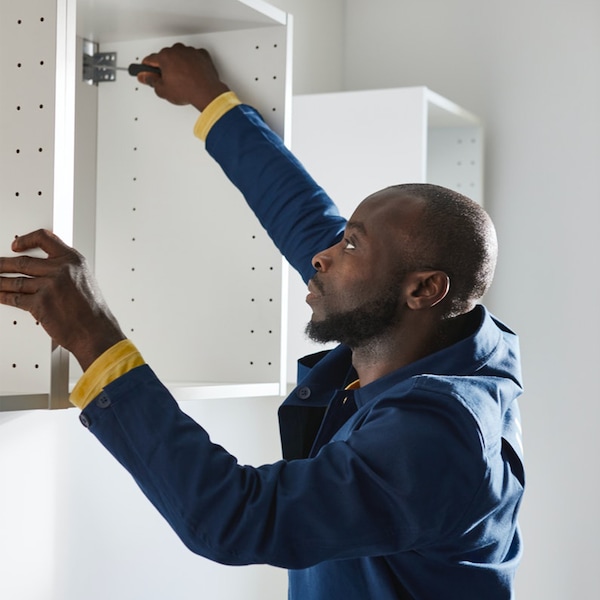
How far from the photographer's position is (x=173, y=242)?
1507mm

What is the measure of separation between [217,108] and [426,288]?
1.42ft

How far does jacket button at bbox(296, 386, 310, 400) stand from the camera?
131 cm

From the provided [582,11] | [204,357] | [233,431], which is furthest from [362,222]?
[582,11]

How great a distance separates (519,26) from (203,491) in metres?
1.82

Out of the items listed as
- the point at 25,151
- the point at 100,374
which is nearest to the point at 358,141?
the point at 25,151

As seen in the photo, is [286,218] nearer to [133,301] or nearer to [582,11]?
[133,301]

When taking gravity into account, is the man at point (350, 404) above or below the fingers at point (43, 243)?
below

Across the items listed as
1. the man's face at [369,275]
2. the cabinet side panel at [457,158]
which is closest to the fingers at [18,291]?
the man's face at [369,275]

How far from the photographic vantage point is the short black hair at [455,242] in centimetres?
120

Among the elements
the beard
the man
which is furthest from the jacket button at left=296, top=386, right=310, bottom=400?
the beard

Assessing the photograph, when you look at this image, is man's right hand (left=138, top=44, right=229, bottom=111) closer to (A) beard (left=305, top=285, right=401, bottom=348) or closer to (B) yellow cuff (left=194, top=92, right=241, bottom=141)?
(B) yellow cuff (left=194, top=92, right=241, bottom=141)

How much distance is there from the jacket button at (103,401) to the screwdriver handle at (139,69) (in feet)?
1.92

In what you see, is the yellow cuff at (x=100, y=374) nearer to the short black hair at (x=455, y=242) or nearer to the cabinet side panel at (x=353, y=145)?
the short black hair at (x=455, y=242)

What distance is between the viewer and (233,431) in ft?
6.66
